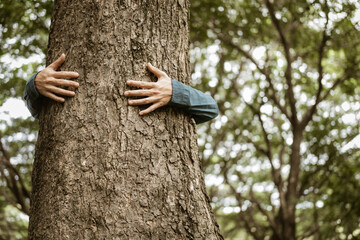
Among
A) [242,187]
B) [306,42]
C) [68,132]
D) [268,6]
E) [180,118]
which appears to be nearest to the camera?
[68,132]

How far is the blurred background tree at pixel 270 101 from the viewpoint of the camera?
228 inches

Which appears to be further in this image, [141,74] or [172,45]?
[172,45]

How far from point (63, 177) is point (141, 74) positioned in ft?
2.36

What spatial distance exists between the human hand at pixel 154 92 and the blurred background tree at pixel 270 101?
3.63 metres

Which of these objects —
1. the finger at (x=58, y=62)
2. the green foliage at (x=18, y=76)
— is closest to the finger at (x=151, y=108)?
the finger at (x=58, y=62)

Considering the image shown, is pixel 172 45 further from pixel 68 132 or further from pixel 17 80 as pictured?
pixel 17 80

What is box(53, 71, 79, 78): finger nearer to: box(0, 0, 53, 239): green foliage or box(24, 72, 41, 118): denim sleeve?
box(24, 72, 41, 118): denim sleeve

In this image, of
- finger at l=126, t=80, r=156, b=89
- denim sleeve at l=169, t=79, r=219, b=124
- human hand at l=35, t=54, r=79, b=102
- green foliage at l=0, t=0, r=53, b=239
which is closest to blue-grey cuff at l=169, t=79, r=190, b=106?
denim sleeve at l=169, t=79, r=219, b=124

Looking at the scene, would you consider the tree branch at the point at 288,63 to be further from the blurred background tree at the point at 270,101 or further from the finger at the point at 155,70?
the finger at the point at 155,70

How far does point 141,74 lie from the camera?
6.66 feet

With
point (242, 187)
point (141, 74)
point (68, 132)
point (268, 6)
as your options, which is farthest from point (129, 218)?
point (242, 187)

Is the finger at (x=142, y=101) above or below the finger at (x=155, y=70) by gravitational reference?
below

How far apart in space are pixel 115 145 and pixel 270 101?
288 inches

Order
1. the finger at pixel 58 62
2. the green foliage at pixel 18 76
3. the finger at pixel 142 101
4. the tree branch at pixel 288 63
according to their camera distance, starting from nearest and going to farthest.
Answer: the finger at pixel 142 101
the finger at pixel 58 62
the green foliage at pixel 18 76
the tree branch at pixel 288 63
